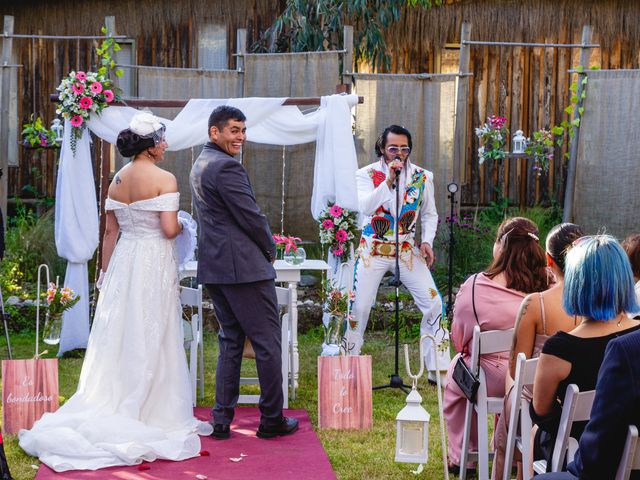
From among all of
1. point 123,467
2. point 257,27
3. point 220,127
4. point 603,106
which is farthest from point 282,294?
point 257,27

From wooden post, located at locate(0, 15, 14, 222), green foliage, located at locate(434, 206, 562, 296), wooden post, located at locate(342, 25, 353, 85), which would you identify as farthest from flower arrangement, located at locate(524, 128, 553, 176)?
wooden post, located at locate(0, 15, 14, 222)

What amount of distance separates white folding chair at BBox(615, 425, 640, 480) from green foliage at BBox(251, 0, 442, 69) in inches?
331

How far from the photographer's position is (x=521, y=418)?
13.0ft

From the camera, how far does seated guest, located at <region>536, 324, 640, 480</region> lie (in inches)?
101

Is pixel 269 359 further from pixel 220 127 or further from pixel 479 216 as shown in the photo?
pixel 479 216

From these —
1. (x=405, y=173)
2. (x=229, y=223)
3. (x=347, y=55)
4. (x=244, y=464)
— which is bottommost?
(x=244, y=464)

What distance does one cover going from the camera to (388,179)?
6582 mm

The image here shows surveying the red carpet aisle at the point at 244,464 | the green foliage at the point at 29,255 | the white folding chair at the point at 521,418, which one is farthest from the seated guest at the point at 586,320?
the green foliage at the point at 29,255

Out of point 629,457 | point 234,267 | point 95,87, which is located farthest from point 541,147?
point 629,457

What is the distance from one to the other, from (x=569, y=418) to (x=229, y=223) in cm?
266

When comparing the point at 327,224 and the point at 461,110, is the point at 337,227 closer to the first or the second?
the point at 327,224

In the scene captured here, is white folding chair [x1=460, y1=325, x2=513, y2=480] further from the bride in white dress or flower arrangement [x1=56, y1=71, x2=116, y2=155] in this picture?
flower arrangement [x1=56, y1=71, x2=116, y2=155]

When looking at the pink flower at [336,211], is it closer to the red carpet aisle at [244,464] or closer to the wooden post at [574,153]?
the red carpet aisle at [244,464]

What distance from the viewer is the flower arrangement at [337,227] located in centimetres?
734
